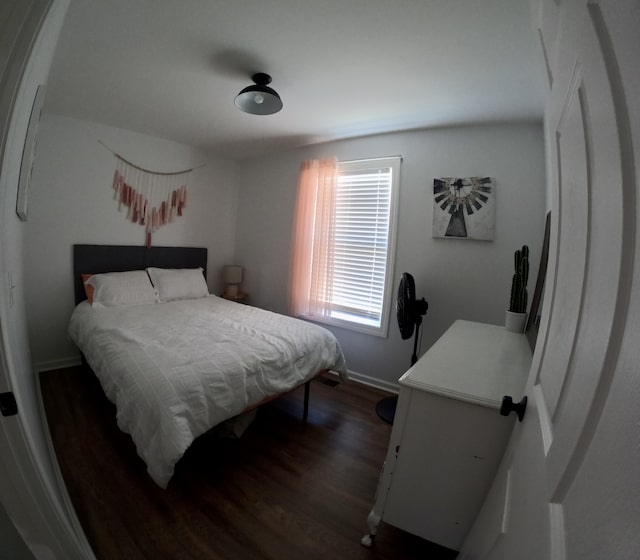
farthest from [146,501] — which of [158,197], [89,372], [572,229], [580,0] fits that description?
[158,197]

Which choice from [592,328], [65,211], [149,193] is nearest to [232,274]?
[149,193]

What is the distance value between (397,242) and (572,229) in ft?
7.02

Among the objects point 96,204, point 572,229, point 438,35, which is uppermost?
point 438,35

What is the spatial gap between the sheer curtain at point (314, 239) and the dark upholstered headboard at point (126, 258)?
145 centimetres

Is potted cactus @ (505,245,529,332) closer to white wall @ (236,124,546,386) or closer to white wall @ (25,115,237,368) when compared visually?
white wall @ (236,124,546,386)

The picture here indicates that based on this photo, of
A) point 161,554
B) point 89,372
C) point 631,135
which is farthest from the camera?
point 89,372

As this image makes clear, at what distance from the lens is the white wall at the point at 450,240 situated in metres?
2.12

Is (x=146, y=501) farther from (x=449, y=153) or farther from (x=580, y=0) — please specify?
(x=449, y=153)

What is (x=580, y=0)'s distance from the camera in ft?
1.53

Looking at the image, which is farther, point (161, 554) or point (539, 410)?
point (161, 554)

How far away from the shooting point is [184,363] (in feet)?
5.06

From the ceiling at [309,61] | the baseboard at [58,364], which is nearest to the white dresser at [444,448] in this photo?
the ceiling at [309,61]

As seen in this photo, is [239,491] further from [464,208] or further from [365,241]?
[464,208]

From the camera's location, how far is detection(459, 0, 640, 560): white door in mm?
286
